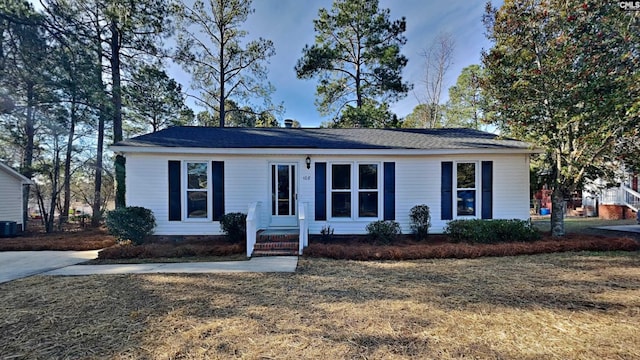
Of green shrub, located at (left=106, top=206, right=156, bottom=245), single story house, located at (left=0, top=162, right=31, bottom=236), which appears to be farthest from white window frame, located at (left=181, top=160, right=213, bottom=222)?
single story house, located at (left=0, top=162, right=31, bottom=236)

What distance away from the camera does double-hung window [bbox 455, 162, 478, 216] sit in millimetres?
8906

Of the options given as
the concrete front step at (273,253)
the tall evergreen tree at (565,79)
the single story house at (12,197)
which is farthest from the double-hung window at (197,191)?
the tall evergreen tree at (565,79)

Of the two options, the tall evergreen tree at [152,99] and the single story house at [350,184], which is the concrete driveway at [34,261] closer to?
the single story house at [350,184]

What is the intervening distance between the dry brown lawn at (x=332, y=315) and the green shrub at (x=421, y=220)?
107 inches

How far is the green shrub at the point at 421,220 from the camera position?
854 centimetres

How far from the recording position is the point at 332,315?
374 cm

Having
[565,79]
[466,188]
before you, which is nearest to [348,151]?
[466,188]

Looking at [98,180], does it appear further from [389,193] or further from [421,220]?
[421,220]

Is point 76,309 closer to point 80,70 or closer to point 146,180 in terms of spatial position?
point 146,180

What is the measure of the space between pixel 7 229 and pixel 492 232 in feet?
58.0

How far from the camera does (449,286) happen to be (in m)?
4.87

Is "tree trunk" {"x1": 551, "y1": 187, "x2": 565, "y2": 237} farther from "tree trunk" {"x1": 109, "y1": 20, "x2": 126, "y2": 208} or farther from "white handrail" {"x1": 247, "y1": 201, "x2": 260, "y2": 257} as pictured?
"tree trunk" {"x1": 109, "y1": 20, "x2": 126, "y2": 208}

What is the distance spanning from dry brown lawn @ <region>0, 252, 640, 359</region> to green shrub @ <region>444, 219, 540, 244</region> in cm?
207

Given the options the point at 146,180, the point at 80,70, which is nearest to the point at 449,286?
the point at 146,180
